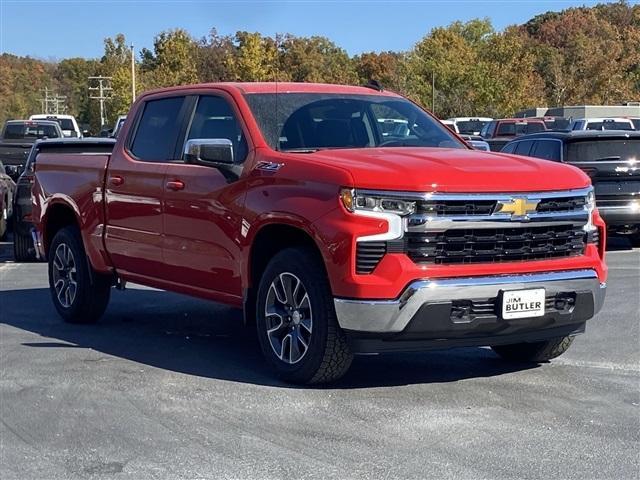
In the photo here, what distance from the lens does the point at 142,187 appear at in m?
8.18

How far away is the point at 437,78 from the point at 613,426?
52.7 meters

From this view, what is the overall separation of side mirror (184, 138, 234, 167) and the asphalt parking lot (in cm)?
146

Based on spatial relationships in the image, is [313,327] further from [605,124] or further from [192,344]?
[605,124]

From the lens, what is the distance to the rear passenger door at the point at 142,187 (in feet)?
26.5

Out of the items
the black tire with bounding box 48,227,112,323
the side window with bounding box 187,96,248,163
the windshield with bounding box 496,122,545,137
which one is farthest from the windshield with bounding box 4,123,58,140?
the side window with bounding box 187,96,248,163

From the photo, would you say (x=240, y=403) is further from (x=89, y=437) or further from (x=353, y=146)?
(x=353, y=146)

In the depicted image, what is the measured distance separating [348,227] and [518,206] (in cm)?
106

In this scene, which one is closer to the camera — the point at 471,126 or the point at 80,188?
the point at 80,188

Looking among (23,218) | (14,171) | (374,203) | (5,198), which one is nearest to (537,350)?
(374,203)

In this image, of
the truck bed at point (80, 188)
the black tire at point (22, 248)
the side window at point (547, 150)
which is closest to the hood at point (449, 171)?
the truck bed at point (80, 188)

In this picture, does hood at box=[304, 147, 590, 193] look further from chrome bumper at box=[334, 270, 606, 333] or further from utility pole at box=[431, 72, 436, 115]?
utility pole at box=[431, 72, 436, 115]

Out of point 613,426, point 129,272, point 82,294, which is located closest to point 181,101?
point 129,272

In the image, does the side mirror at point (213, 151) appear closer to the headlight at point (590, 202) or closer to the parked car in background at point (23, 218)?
the headlight at point (590, 202)

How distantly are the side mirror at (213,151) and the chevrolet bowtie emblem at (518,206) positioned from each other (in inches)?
Result: 76.4
